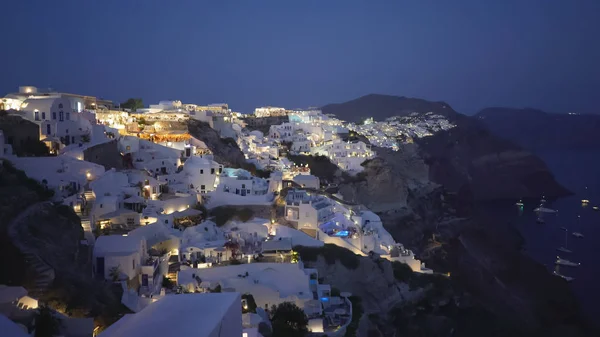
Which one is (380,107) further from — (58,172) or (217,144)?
(58,172)

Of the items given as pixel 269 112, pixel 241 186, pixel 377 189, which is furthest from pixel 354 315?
pixel 269 112

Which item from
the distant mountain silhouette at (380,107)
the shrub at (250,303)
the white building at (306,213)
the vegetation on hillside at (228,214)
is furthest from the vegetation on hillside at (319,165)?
the distant mountain silhouette at (380,107)

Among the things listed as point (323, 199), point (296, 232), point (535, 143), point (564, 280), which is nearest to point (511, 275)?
point (564, 280)

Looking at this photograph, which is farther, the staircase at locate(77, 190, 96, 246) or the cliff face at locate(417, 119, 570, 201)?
the cliff face at locate(417, 119, 570, 201)

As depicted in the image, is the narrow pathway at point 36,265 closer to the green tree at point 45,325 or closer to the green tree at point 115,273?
the green tree at point 45,325

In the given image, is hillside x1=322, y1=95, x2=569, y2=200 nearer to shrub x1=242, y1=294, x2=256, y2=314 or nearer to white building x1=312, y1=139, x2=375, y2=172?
white building x1=312, y1=139, x2=375, y2=172

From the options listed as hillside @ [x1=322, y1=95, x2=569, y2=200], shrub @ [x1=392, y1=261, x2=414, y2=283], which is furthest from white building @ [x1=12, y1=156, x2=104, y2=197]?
hillside @ [x1=322, y1=95, x2=569, y2=200]
